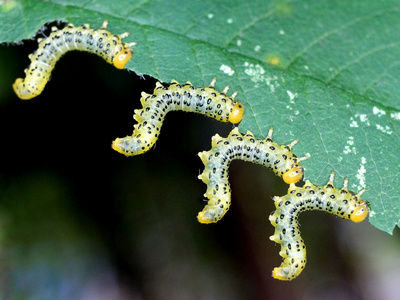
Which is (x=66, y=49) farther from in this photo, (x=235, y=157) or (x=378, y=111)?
(x=378, y=111)

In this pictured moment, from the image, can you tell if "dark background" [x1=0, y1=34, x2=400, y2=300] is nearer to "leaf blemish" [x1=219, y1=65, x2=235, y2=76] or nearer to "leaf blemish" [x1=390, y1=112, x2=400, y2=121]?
"leaf blemish" [x1=219, y1=65, x2=235, y2=76]

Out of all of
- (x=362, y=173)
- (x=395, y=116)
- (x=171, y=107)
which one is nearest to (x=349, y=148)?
(x=362, y=173)

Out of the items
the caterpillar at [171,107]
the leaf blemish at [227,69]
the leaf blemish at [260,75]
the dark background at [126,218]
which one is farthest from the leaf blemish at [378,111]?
the dark background at [126,218]

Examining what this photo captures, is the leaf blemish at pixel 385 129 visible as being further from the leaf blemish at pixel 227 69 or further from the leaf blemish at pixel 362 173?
the leaf blemish at pixel 227 69

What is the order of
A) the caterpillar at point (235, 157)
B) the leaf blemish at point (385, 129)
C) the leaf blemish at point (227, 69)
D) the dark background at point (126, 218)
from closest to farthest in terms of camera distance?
the leaf blemish at point (385, 129), the leaf blemish at point (227, 69), the caterpillar at point (235, 157), the dark background at point (126, 218)

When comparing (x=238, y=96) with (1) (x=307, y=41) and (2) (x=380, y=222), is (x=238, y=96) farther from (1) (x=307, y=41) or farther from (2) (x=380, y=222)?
(2) (x=380, y=222)

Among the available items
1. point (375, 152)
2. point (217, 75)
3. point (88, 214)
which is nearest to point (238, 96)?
point (217, 75)

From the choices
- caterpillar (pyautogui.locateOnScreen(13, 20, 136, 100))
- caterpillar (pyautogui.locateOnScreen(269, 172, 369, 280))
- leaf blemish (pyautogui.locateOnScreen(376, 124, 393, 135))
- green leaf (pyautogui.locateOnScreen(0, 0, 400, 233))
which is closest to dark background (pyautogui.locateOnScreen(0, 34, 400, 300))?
caterpillar (pyautogui.locateOnScreen(13, 20, 136, 100))
